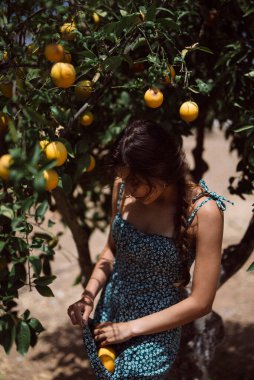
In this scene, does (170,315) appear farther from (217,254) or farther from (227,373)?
(227,373)

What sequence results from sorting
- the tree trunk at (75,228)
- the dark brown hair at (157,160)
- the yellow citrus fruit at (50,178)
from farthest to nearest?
1. the tree trunk at (75,228)
2. the dark brown hair at (157,160)
3. the yellow citrus fruit at (50,178)

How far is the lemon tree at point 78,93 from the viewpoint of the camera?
3.93 ft

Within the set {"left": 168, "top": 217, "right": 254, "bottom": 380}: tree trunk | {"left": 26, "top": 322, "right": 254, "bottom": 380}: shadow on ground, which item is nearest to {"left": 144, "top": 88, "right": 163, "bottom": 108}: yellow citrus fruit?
{"left": 168, "top": 217, "right": 254, "bottom": 380}: tree trunk

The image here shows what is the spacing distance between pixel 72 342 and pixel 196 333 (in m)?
1.26

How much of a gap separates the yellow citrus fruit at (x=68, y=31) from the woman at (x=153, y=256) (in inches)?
12.2

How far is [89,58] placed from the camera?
4.78 ft

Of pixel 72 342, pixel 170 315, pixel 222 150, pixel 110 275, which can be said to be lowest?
pixel 170 315

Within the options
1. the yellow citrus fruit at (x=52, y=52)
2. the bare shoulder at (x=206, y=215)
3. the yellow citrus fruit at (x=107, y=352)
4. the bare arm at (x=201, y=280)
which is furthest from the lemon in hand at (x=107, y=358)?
the yellow citrus fruit at (x=52, y=52)

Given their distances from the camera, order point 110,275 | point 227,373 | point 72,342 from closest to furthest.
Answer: point 110,275 < point 227,373 < point 72,342

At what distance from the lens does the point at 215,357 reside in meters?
2.98

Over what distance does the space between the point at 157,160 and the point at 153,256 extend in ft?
1.00

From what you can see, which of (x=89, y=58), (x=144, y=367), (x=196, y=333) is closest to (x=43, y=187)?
(x=89, y=58)

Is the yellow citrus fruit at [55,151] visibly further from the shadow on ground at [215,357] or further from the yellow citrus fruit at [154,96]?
the shadow on ground at [215,357]

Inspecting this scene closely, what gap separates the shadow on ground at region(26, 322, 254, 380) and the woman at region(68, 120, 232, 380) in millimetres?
1242
